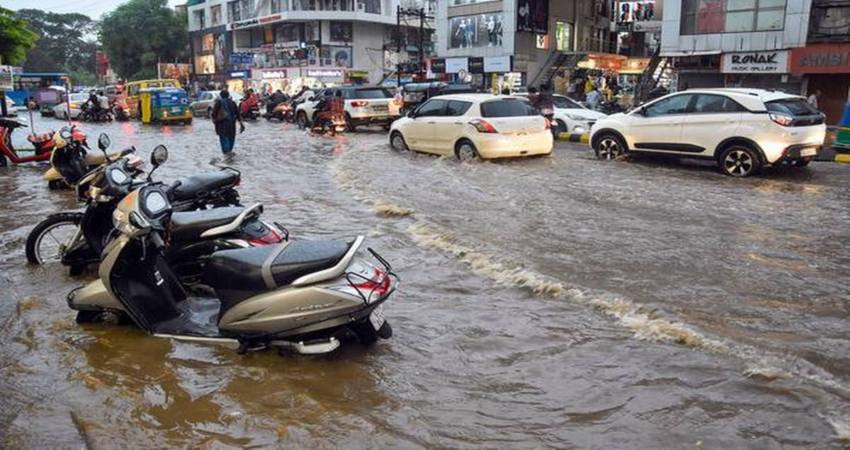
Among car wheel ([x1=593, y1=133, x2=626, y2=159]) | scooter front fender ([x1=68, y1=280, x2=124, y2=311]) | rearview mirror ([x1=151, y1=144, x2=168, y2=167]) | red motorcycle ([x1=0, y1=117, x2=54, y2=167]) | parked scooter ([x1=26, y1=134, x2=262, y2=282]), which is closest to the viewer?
scooter front fender ([x1=68, y1=280, x2=124, y2=311])

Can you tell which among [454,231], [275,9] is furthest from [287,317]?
[275,9]

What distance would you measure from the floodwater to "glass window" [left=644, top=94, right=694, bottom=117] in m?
4.60

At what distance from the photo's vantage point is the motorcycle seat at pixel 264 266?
4.25 m

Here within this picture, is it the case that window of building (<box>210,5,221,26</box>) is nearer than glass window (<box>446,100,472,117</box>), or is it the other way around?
glass window (<box>446,100,472,117</box>)

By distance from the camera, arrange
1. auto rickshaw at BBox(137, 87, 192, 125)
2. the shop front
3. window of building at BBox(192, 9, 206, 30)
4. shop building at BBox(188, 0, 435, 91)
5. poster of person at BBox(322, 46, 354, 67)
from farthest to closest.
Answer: window of building at BBox(192, 9, 206, 30) < poster of person at BBox(322, 46, 354, 67) < shop building at BBox(188, 0, 435, 91) < auto rickshaw at BBox(137, 87, 192, 125) < the shop front

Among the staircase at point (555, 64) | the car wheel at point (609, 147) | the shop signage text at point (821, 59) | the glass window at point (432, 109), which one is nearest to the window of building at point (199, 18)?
the staircase at point (555, 64)

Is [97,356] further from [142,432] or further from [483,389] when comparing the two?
[483,389]

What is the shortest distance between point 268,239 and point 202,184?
5.11 feet

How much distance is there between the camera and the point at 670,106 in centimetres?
1356

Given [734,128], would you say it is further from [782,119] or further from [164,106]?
[164,106]

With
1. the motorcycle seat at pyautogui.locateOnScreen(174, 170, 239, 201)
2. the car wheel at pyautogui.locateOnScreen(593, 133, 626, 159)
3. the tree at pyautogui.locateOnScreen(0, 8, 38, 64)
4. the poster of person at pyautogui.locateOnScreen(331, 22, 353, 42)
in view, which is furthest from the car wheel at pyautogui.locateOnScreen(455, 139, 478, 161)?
the poster of person at pyautogui.locateOnScreen(331, 22, 353, 42)

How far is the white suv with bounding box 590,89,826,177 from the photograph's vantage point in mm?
11930

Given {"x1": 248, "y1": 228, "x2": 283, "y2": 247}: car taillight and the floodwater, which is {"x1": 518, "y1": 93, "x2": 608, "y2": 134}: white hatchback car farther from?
{"x1": 248, "y1": 228, "x2": 283, "y2": 247}: car taillight

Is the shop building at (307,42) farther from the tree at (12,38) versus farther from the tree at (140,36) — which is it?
the tree at (12,38)
